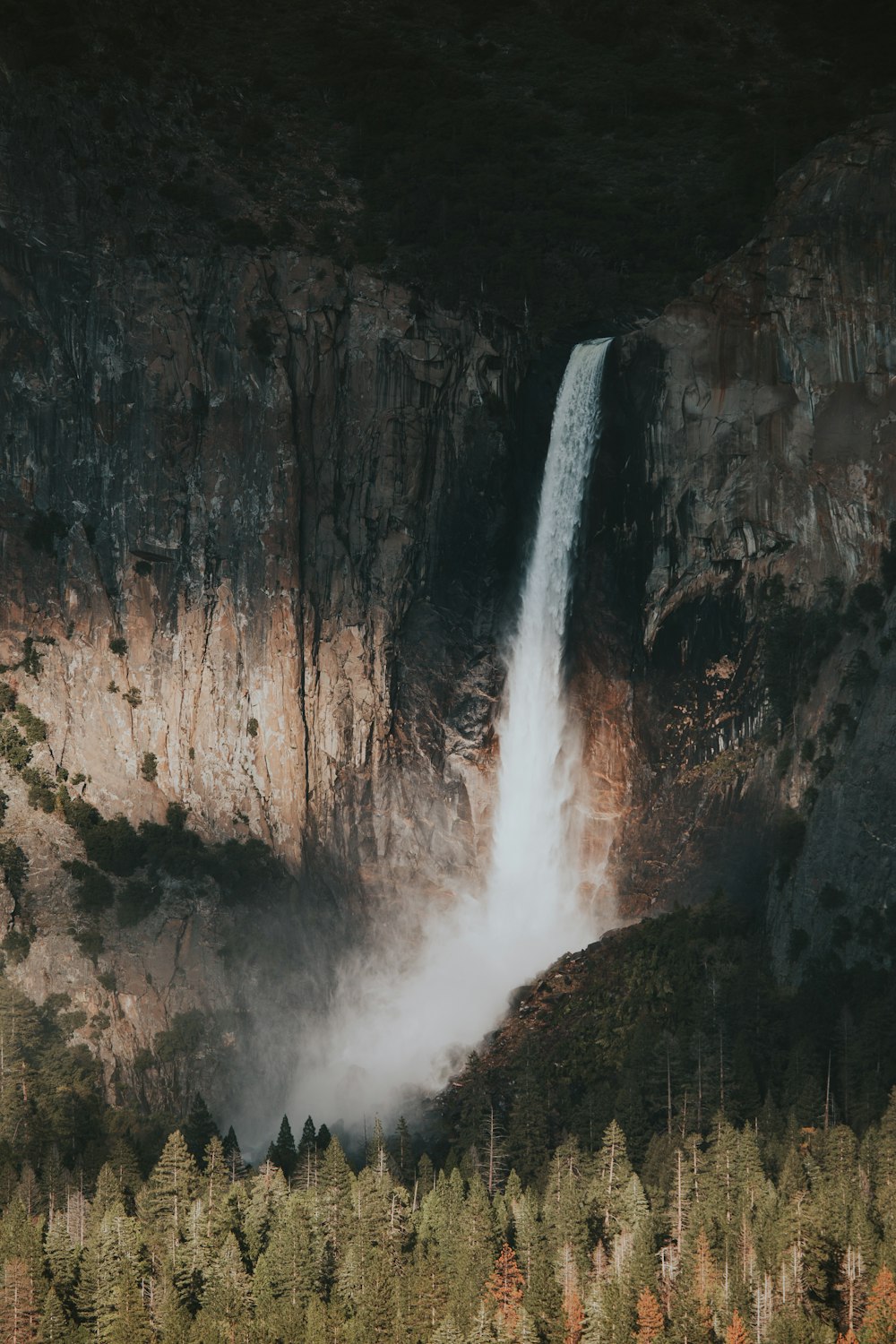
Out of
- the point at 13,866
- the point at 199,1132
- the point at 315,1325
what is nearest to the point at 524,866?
the point at 13,866

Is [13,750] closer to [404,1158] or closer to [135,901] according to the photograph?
[135,901]

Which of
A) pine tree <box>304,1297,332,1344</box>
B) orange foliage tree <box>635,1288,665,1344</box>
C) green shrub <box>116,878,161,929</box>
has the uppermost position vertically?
green shrub <box>116,878,161,929</box>

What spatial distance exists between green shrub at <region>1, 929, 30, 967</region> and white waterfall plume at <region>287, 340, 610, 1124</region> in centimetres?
1627

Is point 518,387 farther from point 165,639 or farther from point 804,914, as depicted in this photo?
point 804,914

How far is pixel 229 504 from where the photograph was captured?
14100 centimetres

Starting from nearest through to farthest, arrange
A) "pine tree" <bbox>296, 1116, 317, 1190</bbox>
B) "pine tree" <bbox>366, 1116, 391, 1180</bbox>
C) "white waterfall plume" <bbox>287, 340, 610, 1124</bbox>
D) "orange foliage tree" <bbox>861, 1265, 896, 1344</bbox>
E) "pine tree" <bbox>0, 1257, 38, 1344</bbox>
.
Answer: "orange foliage tree" <bbox>861, 1265, 896, 1344</bbox> → "pine tree" <bbox>0, 1257, 38, 1344</bbox> → "pine tree" <bbox>366, 1116, 391, 1180</bbox> → "pine tree" <bbox>296, 1116, 317, 1190</bbox> → "white waterfall plume" <bbox>287, 340, 610, 1124</bbox>

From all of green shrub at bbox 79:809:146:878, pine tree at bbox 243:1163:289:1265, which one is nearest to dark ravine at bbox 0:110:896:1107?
green shrub at bbox 79:809:146:878

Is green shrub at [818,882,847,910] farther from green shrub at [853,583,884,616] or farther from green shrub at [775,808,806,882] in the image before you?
green shrub at [853,583,884,616]

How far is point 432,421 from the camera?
140500 mm

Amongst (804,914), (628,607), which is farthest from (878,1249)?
(628,607)

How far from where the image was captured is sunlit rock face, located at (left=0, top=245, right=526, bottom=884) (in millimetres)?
140250

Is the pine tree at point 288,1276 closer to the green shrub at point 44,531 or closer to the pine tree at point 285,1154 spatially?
the pine tree at point 285,1154

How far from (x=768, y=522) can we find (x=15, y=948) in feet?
151

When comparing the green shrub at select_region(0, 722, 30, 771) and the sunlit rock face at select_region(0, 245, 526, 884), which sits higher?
the sunlit rock face at select_region(0, 245, 526, 884)
